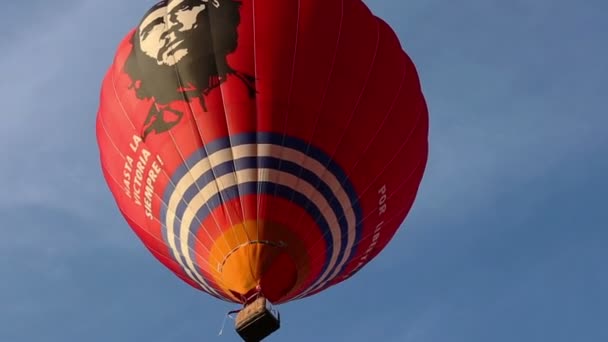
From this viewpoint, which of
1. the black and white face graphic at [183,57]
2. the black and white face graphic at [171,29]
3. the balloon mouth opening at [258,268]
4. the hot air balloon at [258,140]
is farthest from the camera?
the black and white face graphic at [171,29]

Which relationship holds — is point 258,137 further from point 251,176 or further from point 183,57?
point 183,57

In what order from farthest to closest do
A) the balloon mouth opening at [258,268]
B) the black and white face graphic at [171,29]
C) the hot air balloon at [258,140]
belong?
the black and white face graphic at [171,29] < the hot air balloon at [258,140] < the balloon mouth opening at [258,268]

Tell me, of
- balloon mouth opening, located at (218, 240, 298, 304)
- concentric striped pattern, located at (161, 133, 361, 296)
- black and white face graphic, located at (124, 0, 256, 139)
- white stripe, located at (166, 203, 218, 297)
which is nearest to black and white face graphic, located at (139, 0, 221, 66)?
black and white face graphic, located at (124, 0, 256, 139)

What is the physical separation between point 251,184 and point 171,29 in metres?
2.46

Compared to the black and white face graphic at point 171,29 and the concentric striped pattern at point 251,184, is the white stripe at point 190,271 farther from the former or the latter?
the black and white face graphic at point 171,29

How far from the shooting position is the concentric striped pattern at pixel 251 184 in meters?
16.4

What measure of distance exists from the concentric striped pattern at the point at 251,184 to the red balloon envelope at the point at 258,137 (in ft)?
0.06

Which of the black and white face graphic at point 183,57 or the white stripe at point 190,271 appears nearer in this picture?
the black and white face graphic at point 183,57

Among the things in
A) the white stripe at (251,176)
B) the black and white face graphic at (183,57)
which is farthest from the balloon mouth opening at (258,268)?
the black and white face graphic at (183,57)

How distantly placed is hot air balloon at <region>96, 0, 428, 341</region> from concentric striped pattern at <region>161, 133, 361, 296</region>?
2cm

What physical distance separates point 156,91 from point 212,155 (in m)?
1.21

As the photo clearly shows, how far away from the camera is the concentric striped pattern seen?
16.4 meters

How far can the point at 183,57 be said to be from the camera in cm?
1691

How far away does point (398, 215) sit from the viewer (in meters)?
18.4
